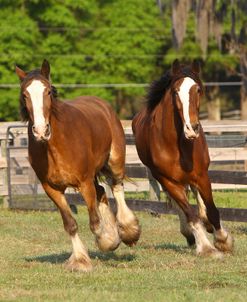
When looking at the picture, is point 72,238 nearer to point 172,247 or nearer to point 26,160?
point 172,247

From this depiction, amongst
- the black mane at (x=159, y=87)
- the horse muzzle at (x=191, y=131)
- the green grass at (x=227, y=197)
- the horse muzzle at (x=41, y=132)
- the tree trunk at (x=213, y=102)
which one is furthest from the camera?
the tree trunk at (x=213, y=102)

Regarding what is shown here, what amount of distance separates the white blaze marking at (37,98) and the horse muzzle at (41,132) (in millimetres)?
58

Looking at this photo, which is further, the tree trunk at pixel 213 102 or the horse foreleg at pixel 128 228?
the tree trunk at pixel 213 102

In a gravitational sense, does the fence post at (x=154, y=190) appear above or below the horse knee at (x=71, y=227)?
below

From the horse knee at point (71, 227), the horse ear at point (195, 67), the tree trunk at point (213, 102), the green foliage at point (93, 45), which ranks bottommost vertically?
the tree trunk at point (213, 102)

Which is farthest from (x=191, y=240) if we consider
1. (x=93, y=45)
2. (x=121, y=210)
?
(x=93, y=45)

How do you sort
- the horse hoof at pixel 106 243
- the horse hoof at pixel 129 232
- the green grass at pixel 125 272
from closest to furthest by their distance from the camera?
the green grass at pixel 125 272 < the horse hoof at pixel 106 243 < the horse hoof at pixel 129 232

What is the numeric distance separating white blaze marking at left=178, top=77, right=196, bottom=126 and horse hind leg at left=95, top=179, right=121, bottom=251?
159cm

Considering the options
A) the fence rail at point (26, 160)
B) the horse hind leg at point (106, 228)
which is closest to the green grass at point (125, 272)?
the horse hind leg at point (106, 228)

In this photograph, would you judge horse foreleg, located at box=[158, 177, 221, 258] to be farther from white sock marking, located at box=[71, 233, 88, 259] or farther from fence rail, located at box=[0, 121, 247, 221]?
fence rail, located at box=[0, 121, 247, 221]

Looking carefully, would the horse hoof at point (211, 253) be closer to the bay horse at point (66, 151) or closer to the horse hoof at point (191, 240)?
the bay horse at point (66, 151)

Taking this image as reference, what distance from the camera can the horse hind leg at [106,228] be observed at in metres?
11.8

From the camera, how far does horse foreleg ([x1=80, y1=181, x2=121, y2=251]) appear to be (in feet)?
37.6

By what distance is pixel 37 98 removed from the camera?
1084 cm
